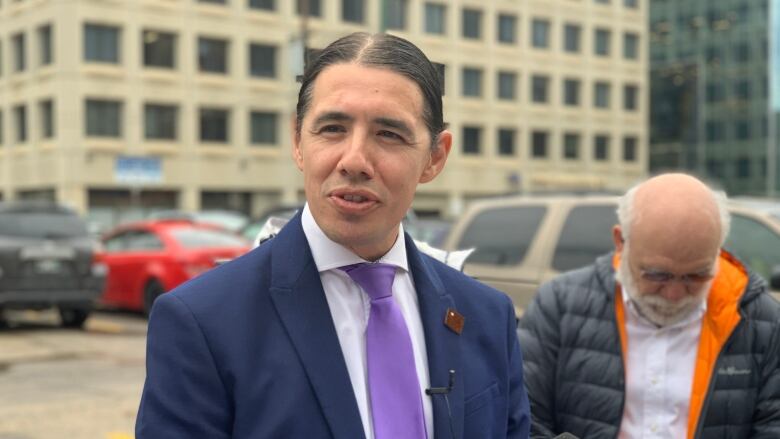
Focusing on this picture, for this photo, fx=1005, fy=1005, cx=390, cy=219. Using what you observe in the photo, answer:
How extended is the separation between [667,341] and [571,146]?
59292 millimetres

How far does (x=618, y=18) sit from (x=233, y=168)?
2827 centimetres

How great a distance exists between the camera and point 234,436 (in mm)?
1677

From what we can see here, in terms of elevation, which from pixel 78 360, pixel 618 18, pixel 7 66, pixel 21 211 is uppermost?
pixel 618 18

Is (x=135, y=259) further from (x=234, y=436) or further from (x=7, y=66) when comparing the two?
(x=7, y=66)

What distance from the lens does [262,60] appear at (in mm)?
48719

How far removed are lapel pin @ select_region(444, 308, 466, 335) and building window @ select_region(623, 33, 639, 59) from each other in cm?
6408

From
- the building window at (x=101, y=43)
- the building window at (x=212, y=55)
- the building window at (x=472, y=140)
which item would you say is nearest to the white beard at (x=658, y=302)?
the building window at (x=101, y=43)

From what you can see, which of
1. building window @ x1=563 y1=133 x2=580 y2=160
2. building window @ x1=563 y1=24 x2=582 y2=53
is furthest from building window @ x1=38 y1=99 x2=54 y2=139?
building window @ x1=563 y1=24 x2=582 y2=53

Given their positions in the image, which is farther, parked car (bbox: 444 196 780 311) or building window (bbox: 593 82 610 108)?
building window (bbox: 593 82 610 108)

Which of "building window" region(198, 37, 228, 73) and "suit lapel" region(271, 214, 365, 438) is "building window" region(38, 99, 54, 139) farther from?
"suit lapel" region(271, 214, 365, 438)

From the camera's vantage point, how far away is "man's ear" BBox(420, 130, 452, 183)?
1.87m

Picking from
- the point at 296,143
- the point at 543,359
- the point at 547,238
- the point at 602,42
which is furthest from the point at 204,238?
the point at 602,42

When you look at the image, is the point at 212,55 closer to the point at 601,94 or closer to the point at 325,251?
the point at 601,94

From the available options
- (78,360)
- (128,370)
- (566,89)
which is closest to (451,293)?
(128,370)
